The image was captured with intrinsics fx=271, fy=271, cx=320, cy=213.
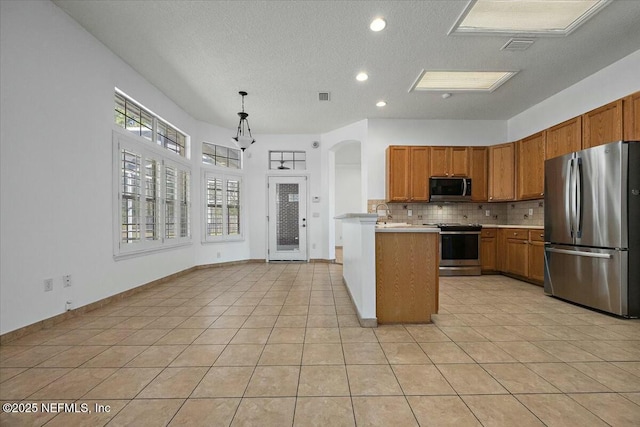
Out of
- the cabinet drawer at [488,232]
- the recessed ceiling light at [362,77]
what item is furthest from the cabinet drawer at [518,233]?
the recessed ceiling light at [362,77]

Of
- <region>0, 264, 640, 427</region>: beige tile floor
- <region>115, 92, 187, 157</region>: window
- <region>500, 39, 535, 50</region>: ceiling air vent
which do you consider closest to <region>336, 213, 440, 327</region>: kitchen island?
<region>0, 264, 640, 427</region>: beige tile floor

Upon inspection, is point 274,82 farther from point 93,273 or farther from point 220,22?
point 93,273

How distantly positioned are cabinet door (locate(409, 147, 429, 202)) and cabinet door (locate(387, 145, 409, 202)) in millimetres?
98

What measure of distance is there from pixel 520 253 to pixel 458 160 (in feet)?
6.60

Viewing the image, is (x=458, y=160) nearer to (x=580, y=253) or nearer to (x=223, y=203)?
(x=580, y=253)

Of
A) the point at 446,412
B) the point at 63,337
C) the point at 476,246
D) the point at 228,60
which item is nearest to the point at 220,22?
the point at 228,60

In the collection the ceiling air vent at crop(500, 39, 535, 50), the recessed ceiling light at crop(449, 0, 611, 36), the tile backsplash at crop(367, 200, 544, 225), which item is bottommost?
the tile backsplash at crop(367, 200, 544, 225)

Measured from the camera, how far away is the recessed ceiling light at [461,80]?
3.99 metres

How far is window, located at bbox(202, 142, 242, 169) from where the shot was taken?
6024mm

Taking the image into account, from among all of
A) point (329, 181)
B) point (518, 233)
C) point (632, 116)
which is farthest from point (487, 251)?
point (329, 181)

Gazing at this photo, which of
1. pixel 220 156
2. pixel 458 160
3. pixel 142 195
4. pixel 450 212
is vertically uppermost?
pixel 220 156

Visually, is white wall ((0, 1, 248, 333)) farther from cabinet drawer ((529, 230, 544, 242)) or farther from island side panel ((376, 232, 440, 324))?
cabinet drawer ((529, 230, 544, 242))

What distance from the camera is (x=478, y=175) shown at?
17.7 feet

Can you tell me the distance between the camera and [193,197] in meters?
5.56
